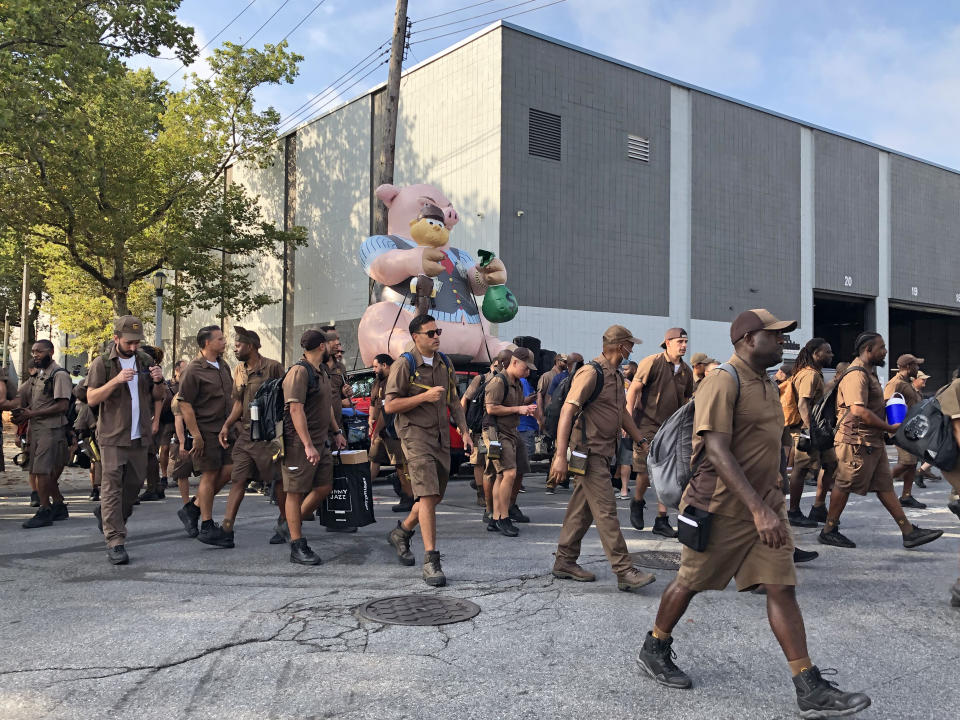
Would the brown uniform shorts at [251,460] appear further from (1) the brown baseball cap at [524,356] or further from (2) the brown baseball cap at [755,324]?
(2) the brown baseball cap at [755,324]

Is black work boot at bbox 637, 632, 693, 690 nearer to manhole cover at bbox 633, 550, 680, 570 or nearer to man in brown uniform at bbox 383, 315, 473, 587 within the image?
man in brown uniform at bbox 383, 315, 473, 587

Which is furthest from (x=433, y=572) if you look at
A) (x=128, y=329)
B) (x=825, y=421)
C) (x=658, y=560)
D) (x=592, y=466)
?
(x=825, y=421)

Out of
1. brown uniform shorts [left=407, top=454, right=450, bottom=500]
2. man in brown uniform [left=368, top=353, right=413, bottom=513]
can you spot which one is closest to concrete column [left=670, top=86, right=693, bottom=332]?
man in brown uniform [left=368, top=353, right=413, bottom=513]

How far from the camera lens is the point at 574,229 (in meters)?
22.0

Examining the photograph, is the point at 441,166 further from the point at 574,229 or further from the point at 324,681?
the point at 324,681

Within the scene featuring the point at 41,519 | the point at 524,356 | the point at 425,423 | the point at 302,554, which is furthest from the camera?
the point at 41,519

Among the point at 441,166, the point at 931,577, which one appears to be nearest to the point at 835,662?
the point at 931,577

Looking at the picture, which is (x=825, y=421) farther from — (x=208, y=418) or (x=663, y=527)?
(x=208, y=418)

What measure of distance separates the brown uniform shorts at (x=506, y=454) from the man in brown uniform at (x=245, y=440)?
2.20 metres

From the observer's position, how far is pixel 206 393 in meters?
7.54

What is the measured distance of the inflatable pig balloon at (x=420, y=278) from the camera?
14172 mm

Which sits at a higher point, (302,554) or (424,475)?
(424,475)

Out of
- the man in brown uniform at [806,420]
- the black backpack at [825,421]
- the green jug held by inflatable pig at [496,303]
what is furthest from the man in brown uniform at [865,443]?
the green jug held by inflatable pig at [496,303]

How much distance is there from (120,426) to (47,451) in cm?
232
